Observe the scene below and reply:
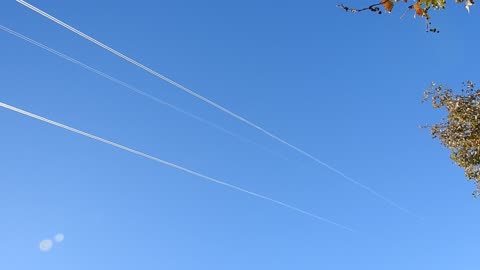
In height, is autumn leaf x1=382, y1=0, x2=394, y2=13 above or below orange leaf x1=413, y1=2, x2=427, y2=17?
below

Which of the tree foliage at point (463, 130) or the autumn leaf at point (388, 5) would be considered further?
the tree foliage at point (463, 130)

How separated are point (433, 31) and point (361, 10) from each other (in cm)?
197

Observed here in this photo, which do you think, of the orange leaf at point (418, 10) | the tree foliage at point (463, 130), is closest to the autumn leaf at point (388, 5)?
the orange leaf at point (418, 10)

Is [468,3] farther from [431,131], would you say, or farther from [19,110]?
[431,131]

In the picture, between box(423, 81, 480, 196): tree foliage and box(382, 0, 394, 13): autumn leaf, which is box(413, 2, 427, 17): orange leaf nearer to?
box(382, 0, 394, 13): autumn leaf

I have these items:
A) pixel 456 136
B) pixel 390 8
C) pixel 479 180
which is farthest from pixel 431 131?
pixel 390 8

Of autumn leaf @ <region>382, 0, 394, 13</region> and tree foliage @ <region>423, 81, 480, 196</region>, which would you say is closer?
autumn leaf @ <region>382, 0, 394, 13</region>

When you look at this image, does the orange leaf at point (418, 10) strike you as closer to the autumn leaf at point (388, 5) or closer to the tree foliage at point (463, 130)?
the autumn leaf at point (388, 5)

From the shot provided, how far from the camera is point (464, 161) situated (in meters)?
28.7

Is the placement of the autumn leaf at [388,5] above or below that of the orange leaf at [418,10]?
below

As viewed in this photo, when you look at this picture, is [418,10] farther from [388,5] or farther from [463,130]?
[463,130]

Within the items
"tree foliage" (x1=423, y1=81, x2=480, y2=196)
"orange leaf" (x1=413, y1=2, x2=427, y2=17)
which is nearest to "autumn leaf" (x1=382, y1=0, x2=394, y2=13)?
"orange leaf" (x1=413, y1=2, x2=427, y2=17)

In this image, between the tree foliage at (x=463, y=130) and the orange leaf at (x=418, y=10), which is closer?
the orange leaf at (x=418, y=10)

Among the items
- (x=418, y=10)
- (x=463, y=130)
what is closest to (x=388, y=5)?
(x=418, y=10)
